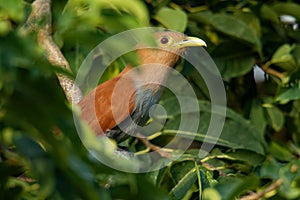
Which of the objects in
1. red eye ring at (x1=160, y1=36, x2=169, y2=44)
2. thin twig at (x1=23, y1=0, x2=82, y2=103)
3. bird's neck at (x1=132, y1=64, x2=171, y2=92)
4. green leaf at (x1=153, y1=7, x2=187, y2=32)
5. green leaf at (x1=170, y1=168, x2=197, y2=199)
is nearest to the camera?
green leaf at (x1=170, y1=168, x2=197, y2=199)

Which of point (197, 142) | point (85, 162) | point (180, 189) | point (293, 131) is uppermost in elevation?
point (85, 162)

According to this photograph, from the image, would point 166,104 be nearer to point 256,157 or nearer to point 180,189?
point 256,157

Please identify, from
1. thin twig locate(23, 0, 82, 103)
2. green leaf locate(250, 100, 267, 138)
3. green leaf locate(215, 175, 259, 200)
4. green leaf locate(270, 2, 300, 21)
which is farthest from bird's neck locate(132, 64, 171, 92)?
green leaf locate(215, 175, 259, 200)

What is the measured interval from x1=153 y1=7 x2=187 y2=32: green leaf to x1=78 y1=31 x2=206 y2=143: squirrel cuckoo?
0.19 metres

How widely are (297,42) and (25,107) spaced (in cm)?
343

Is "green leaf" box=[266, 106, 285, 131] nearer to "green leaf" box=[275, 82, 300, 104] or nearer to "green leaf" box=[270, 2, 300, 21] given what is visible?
"green leaf" box=[275, 82, 300, 104]

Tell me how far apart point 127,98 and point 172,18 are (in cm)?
67

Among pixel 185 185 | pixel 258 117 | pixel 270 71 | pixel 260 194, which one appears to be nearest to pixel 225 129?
pixel 258 117

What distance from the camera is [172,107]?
3.55 metres

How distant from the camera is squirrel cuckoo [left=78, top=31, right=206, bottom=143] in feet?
9.99

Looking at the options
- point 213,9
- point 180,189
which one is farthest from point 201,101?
point 180,189

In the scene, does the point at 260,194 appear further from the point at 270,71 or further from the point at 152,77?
the point at 270,71

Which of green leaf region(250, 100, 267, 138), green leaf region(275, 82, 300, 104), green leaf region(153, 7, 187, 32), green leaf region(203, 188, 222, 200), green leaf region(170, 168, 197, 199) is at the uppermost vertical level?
green leaf region(203, 188, 222, 200)

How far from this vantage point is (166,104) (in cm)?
353
